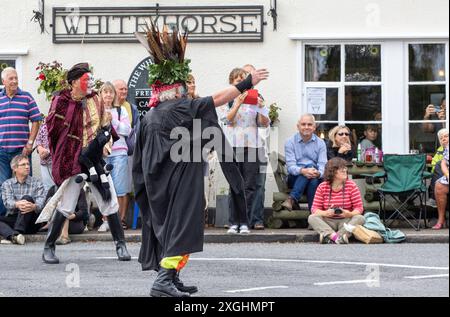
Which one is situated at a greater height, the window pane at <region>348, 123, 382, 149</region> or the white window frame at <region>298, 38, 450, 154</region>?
the white window frame at <region>298, 38, 450, 154</region>

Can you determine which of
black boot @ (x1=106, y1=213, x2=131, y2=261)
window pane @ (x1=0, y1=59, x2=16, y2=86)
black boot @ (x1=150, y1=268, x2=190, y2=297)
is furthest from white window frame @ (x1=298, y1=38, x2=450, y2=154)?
black boot @ (x1=150, y1=268, x2=190, y2=297)

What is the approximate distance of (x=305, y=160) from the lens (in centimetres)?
1683

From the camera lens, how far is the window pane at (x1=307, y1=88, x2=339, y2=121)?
1864 cm

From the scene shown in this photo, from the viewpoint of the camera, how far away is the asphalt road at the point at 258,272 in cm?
1009

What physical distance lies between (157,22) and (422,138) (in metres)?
4.58

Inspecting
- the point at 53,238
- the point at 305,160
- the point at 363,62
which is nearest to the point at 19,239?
the point at 53,238

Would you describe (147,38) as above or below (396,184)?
above

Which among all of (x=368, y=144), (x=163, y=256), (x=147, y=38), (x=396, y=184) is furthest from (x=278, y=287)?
(x=368, y=144)

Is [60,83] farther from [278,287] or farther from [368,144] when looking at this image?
[278,287]

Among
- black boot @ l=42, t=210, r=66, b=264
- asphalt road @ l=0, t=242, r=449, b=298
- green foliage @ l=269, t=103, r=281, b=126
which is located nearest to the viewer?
asphalt road @ l=0, t=242, r=449, b=298

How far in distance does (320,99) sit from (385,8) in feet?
5.74

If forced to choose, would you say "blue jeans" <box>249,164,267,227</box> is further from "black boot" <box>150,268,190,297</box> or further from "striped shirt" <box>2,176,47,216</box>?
"black boot" <box>150,268,190,297</box>

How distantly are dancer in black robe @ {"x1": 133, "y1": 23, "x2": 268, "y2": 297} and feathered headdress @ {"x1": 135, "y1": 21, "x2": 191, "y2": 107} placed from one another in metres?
0.01

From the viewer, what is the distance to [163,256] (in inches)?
383
